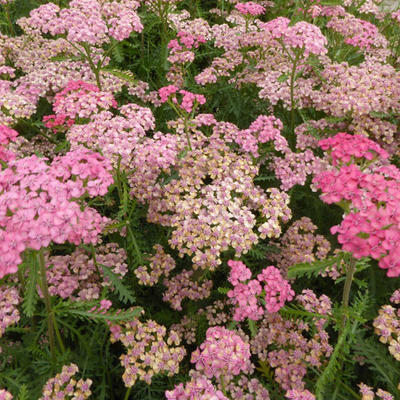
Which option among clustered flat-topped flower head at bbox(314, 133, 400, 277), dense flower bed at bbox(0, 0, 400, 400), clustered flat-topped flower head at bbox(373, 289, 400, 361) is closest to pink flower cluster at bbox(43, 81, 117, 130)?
dense flower bed at bbox(0, 0, 400, 400)

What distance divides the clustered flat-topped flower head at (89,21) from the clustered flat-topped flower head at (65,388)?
2.64 metres

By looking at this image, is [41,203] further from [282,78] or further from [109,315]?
[282,78]

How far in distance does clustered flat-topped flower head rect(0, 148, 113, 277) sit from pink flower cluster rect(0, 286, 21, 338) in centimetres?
59

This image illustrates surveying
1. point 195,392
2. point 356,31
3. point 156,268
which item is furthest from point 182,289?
point 356,31

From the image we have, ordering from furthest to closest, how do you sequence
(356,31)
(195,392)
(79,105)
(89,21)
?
(356,31) < (89,21) < (79,105) < (195,392)

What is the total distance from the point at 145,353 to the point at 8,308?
0.91 meters

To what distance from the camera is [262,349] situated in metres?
2.73

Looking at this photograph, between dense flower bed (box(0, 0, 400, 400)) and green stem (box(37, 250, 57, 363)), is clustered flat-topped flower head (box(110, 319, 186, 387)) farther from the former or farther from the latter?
green stem (box(37, 250, 57, 363))

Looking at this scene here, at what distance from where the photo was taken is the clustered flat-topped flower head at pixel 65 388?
2.19 metres

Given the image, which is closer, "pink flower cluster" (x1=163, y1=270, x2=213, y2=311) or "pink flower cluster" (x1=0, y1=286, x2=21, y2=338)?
"pink flower cluster" (x1=0, y1=286, x2=21, y2=338)

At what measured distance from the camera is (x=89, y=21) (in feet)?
11.3

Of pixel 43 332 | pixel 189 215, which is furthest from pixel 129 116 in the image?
pixel 43 332

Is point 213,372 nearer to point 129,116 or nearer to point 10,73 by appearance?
point 129,116

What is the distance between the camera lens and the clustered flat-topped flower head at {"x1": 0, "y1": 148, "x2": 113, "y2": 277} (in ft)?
6.26
